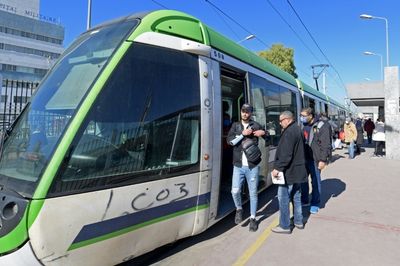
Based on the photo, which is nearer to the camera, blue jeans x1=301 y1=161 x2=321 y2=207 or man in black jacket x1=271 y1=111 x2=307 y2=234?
man in black jacket x1=271 y1=111 x2=307 y2=234

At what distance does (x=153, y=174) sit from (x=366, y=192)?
6146mm

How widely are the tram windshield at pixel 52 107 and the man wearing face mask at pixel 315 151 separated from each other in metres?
4.21

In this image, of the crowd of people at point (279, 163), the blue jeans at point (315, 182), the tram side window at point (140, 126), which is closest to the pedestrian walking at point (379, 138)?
the blue jeans at point (315, 182)

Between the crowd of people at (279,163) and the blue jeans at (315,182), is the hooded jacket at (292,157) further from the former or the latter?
the blue jeans at (315,182)

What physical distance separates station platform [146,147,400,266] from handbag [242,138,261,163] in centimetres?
113

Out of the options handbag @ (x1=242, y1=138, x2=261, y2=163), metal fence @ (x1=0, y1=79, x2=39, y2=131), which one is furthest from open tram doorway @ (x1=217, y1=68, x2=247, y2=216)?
metal fence @ (x1=0, y1=79, x2=39, y2=131)

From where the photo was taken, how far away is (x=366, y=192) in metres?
7.80

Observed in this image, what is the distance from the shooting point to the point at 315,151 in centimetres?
641

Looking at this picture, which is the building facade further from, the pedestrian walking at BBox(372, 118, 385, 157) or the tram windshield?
the tram windshield

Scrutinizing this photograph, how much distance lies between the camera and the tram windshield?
298 centimetres

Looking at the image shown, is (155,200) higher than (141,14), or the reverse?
(141,14)

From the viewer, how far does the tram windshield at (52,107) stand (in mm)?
2977

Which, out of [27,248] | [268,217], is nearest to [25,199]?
[27,248]

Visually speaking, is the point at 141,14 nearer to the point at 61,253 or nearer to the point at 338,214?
the point at 61,253
